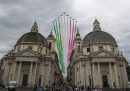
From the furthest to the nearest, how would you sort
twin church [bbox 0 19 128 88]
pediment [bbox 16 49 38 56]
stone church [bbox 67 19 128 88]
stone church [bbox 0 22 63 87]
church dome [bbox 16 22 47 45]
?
church dome [bbox 16 22 47 45] < pediment [bbox 16 49 38 56] < stone church [bbox 0 22 63 87] < twin church [bbox 0 19 128 88] < stone church [bbox 67 19 128 88]

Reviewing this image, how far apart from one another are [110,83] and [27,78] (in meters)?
28.2

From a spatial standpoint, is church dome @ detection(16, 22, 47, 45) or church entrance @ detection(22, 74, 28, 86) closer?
church entrance @ detection(22, 74, 28, 86)

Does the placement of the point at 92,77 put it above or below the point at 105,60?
below

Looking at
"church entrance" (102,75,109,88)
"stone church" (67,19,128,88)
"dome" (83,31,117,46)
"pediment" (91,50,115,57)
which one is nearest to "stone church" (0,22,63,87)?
"stone church" (67,19,128,88)

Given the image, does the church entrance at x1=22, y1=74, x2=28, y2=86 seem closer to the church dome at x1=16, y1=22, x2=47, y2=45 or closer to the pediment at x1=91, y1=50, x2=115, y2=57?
the church dome at x1=16, y1=22, x2=47, y2=45

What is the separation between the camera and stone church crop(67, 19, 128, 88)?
52219 millimetres

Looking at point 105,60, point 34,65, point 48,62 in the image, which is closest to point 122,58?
point 105,60

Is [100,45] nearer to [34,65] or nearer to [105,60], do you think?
[105,60]

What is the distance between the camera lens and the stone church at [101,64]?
5222cm

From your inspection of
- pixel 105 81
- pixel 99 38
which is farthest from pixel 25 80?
pixel 99 38

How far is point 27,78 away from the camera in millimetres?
53656

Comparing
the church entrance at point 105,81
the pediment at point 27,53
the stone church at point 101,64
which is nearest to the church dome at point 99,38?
the stone church at point 101,64

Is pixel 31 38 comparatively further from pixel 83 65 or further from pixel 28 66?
pixel 83 65

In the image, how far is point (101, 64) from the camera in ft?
178
